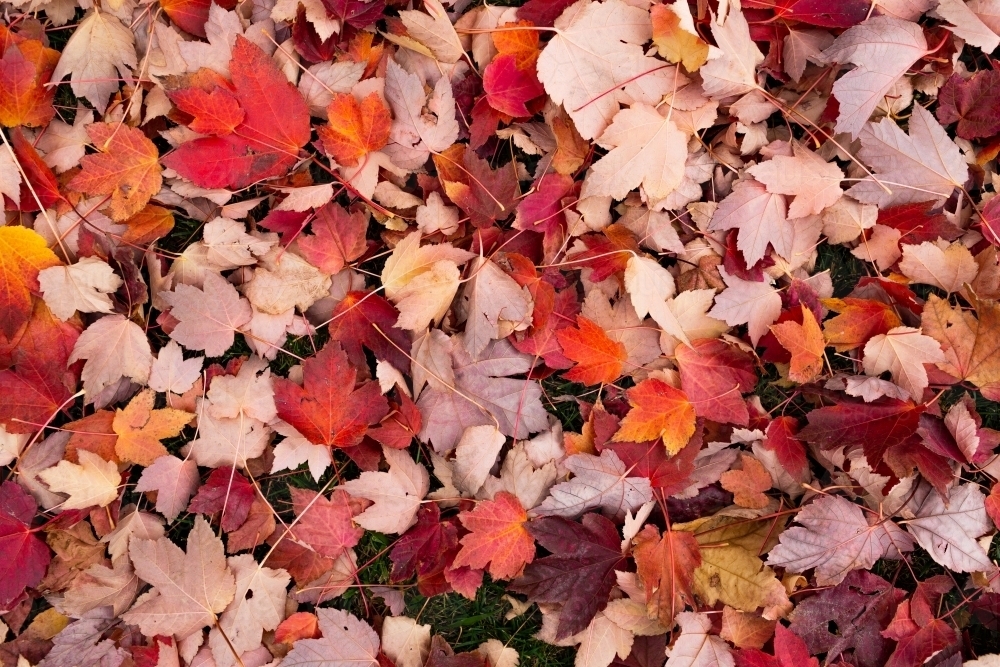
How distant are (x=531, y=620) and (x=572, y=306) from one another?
2.52 feet

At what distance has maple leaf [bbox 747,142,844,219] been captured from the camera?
149 centimetres

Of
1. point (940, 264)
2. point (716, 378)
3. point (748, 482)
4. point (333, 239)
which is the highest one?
point (333, 239)

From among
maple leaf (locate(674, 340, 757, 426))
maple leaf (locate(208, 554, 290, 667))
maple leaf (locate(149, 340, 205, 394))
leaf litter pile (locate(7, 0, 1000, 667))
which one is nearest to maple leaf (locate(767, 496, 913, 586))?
leaf litter pile (locate(7, 0, 1000, 667))

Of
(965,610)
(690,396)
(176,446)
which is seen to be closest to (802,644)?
(965,610)

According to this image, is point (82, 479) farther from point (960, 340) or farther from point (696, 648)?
point (960, 340)

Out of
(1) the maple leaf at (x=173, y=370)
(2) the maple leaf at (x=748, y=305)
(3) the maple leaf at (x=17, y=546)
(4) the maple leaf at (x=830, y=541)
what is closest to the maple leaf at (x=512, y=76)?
(2) the maple leaf at (x=748, y=305)

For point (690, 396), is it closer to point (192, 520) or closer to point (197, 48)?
point (192, 520)

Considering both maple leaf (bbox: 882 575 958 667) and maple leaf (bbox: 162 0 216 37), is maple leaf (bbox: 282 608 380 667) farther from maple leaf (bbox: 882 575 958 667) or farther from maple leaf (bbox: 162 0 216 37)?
maple leaf (bbox: 162 0 216 37)

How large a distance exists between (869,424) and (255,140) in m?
1.54

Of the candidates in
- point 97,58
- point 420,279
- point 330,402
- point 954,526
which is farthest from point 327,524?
point 954,526

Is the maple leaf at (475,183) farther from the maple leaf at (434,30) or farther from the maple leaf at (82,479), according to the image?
the maple leaf at (82,479)

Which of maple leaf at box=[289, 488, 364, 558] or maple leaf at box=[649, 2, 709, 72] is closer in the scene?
A: maple leaf at box=[649, 2, 709, 72]

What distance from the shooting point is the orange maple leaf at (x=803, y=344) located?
1488 millimetres

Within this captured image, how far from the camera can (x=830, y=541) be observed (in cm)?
150
